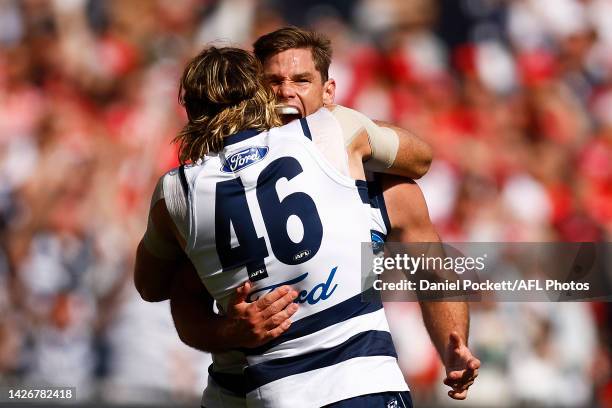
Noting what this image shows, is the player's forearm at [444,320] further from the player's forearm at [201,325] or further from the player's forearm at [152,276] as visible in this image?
the player's forearm at [152,276]

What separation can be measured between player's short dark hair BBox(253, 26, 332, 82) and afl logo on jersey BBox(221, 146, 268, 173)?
0.92 meters

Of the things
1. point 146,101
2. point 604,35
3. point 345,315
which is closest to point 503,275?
point 604,35

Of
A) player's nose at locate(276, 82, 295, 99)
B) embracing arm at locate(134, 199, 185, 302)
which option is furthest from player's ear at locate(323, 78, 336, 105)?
embracing arm at locate(134, 199, 185, 302)

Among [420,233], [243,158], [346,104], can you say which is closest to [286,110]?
[243,158]

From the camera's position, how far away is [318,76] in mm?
4223

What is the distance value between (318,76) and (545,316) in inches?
151

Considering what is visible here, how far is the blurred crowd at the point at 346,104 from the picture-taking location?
288 inches

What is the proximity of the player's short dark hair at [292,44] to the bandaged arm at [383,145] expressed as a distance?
1.91 ft

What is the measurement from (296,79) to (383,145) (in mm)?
652

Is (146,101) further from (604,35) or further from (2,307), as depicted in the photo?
(604,35)

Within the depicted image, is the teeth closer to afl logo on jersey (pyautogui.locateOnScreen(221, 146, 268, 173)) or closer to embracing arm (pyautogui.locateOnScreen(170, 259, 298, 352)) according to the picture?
afl logo on jersey (pyautogui.locateOnScreen(221, 146, 268, 173))

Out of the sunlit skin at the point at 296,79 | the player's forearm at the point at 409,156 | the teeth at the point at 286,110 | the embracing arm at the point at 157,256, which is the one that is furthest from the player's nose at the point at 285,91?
the embracing arm at the point at 157,256

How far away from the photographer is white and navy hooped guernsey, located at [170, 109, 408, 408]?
3.28 meters

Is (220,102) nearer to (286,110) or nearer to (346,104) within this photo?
(286,110)
